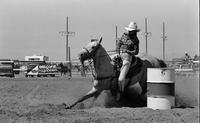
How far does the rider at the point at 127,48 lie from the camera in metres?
9.63

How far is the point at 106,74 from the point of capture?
31.2 feet

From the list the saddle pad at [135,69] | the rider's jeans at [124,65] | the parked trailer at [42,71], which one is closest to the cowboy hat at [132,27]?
the rider's jeans at [124,65]

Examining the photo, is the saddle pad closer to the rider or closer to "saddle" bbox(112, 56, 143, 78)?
"saddle" bbox(112, 56, 143, 78)

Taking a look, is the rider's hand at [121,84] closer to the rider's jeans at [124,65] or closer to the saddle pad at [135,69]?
the rider's jeans at [124,65]

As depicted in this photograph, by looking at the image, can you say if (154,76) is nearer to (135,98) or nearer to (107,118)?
(135,98)

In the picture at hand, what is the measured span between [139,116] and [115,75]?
241 cm

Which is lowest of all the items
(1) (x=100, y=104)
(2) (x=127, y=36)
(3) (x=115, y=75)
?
(1) (x=100, y=104)

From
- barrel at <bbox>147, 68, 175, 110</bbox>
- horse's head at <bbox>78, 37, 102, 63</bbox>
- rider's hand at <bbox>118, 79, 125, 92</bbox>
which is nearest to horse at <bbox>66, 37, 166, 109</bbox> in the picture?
horse's head at <bbox>78, 37, 102, 63</bbox>

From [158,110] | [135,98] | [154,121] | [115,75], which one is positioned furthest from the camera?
[135,98]

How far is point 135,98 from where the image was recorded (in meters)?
10.5

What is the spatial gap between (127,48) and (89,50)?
3.23ft

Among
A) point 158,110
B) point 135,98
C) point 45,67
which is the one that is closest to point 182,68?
point 45,67

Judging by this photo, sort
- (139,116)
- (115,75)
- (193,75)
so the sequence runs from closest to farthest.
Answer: (139,116) < (115,75) < (193,75)

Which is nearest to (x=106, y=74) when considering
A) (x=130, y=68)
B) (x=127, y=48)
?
(x=130, y=68)
